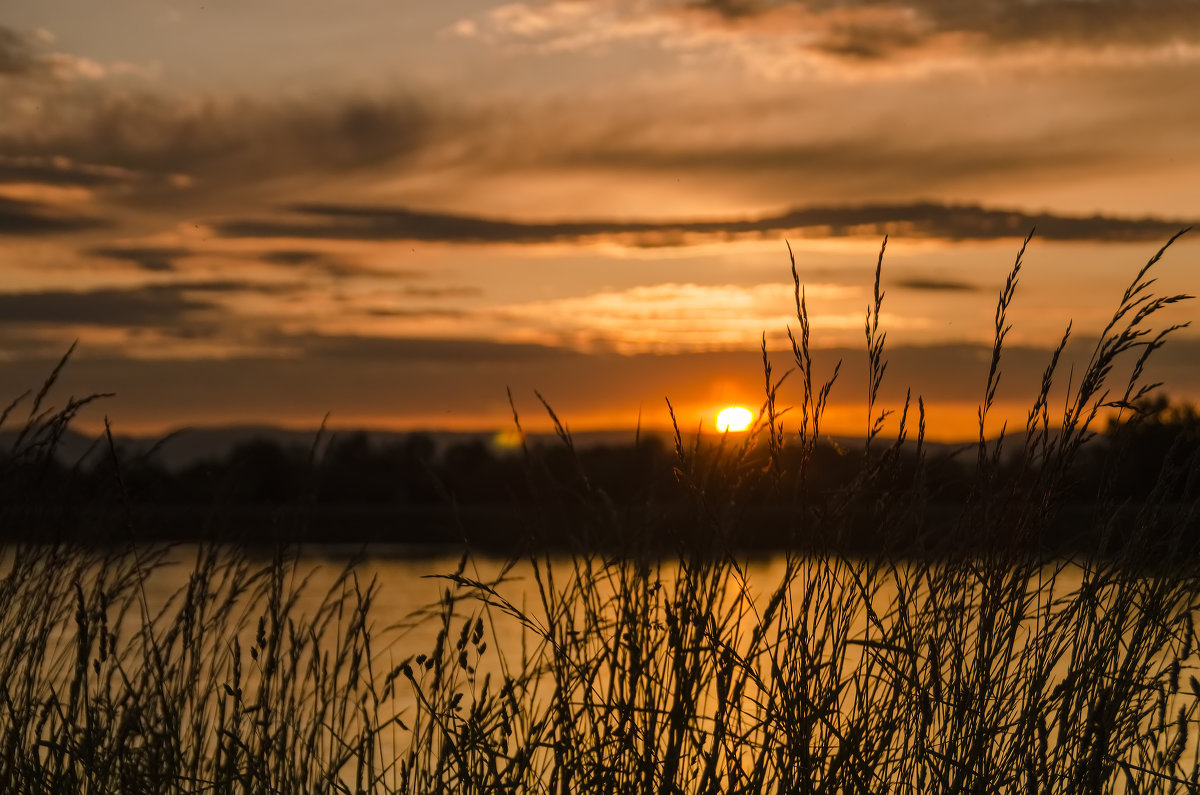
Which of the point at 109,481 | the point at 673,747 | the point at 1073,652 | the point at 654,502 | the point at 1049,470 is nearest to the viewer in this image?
the point at 1049,470

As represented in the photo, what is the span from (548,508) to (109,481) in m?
1.61

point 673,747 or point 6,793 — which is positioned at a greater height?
point 673,747

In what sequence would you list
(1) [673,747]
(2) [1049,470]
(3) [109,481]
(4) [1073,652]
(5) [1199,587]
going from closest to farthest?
(2) [1049,470] < (1) [673,747] < (4) [1073,652] < (5) [1199,587] < (3) [109,481]

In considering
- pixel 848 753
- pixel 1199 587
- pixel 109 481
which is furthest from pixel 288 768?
pixel 1199 587

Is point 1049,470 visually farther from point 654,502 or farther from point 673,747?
point 654,502

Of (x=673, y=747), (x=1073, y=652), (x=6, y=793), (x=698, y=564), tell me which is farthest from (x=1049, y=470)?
(x=6, y=793)

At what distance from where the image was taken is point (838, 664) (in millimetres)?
2521

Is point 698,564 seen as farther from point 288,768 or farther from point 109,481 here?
point 109,481

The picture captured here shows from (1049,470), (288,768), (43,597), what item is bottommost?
(288,768)

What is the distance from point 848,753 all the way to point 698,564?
0.47 metres

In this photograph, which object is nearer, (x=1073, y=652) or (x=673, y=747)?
(x=673, y=747)

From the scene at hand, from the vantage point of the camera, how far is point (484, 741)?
2.54 metres

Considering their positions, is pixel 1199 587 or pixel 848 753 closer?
pixel 848 753

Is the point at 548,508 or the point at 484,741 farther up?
the point at 548,508
